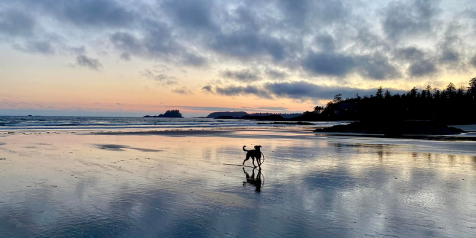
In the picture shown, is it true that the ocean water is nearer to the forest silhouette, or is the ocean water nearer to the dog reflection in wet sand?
the forest silhouette

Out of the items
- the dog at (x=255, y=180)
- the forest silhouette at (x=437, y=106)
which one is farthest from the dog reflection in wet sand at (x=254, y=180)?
the forest silhouette at (x=437, y=106)

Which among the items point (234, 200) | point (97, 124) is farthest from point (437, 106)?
point (234, 200)

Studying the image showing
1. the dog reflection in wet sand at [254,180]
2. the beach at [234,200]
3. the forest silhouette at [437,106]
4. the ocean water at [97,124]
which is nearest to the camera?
the beach at [234,200]

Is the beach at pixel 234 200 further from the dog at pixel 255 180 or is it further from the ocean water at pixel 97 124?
the ocean water at pixel 97 124

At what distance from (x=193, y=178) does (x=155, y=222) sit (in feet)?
15.3

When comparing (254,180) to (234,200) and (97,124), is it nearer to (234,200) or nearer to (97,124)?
(234,200)

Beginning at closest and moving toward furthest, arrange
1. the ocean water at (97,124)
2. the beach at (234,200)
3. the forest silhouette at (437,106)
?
the beach at (234,200)
the ocean water at (97,124)
the forest silhouette at (437,106)

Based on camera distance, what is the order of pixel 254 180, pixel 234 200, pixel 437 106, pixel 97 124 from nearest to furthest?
pixel 234 200
pixel 254 180
pixel 97 124
pixel 437 106

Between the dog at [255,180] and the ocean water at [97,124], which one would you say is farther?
the ocean water at [97,124]

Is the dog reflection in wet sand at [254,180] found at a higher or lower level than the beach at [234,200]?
lower

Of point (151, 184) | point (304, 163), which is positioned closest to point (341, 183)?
point (304, 163)

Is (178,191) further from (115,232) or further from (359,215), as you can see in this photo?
(359,215)

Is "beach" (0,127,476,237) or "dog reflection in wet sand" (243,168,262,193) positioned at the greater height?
"beach" (0,127,476,237)

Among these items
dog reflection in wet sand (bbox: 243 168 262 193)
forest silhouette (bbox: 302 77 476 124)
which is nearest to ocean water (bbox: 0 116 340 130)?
forest silhouette (bbox: 302 77 476 124)
